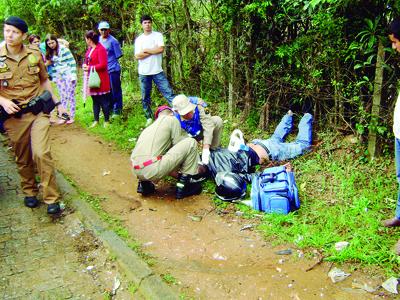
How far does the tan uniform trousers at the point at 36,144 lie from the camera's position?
4.45 m

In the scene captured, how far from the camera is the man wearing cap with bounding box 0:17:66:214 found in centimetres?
435

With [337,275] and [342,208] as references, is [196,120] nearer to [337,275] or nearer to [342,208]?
[342,208]

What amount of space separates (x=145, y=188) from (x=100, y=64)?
130 inches

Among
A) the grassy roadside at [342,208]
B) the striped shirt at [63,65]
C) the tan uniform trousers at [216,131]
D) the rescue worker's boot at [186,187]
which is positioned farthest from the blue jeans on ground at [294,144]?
the striped shirt at [63,65]

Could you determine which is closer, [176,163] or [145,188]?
[176,163]

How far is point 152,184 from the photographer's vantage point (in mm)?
5152

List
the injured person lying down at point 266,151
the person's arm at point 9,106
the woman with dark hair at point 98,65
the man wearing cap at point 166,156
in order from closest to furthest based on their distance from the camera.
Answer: the person's arm at point 9,106, the man wearing cap at point 166,156, the injured person lying down at point 266,151, the woman with dark hair at point 98,65

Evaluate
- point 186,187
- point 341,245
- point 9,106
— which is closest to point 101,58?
point 9,106

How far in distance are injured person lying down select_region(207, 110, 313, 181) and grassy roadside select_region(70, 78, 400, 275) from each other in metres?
0.18

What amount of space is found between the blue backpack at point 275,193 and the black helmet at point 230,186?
0.16m

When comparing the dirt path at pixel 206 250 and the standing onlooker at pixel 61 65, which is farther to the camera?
the standing onlooker at pixel 61 65

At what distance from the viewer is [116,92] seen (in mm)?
8078

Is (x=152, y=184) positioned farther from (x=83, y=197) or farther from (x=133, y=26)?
(x=133, y=26)

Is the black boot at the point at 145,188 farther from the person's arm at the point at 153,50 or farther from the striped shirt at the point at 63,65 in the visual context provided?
the striped shirt at the point at 63,65
